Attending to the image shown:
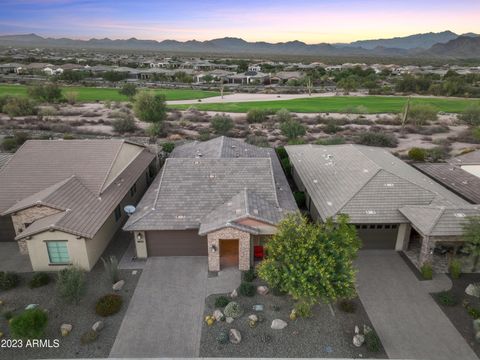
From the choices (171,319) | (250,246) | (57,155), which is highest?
(57,155)

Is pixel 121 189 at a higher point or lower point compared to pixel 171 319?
higher

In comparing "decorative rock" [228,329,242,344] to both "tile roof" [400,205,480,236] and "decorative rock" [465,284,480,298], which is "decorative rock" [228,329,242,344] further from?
"decorative rock" [465,284,480,298]

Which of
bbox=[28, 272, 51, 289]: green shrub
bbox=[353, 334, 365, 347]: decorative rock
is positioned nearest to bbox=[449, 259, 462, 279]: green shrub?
bbox=[353, 334, 365, 347]: decorative rock

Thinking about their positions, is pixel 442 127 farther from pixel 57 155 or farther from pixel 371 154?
pixel 57 155

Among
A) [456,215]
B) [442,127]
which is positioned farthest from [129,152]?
[442,127]

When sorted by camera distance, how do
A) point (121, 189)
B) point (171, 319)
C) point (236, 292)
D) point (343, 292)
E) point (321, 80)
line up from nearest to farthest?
point (343, 292) < point (171, 319) < point (236, 292) < point (121, 189) < point (321, 80)

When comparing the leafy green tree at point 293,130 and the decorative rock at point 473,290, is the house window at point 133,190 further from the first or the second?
the leafy green tree at point 293,130
